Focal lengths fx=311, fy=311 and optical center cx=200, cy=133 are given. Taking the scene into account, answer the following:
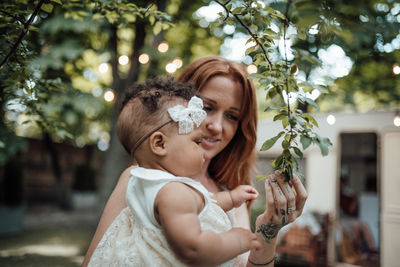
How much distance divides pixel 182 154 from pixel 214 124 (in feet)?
1.82

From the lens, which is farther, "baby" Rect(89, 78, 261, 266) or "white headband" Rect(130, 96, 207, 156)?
"white headband" Rect(130, 96, 207, 156)

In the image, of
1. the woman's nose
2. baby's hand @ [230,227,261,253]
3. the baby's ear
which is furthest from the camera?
the woman's nose

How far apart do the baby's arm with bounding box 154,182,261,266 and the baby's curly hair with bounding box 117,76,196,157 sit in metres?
0.30

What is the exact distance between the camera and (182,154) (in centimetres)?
126

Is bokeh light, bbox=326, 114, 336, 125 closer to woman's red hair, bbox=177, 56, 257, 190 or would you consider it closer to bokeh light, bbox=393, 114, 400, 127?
bokeh light, bbox=393, 114, 400, 127

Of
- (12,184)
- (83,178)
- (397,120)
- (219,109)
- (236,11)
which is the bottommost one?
(83,178)

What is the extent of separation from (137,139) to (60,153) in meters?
15.1

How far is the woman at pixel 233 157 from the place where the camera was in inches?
51.8

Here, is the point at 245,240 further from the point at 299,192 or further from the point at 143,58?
the point at 143,58

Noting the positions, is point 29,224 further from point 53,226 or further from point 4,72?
point 4,72

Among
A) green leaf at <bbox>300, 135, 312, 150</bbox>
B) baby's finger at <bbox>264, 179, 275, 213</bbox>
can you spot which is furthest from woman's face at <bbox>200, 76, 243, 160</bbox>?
green leaf at <bbox>300, 135, 312, 150</bbox>

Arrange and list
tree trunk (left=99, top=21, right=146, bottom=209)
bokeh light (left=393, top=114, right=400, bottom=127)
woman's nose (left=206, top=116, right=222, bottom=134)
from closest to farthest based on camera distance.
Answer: woman's nose (left=206, top=116, right=222, bottom=134) < tree trunk (left=99, top=21, right=146, bottom=209) < bokeh light (left=393, top=114, right=400, bottom=127)

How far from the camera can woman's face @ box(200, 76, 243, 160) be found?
1806 millimetres

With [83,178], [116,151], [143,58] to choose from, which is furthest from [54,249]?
[83,178]
